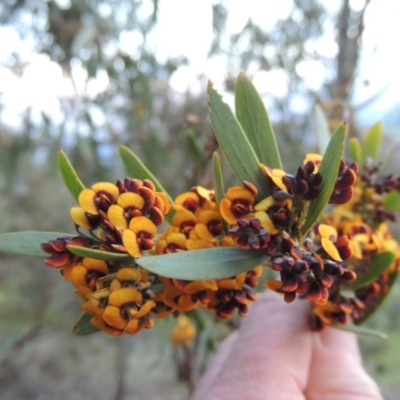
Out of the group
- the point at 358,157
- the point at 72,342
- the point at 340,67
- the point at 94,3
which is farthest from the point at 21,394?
the point at 358,157

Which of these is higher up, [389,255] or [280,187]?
[280,187]

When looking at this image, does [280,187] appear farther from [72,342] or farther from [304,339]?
[72,342]

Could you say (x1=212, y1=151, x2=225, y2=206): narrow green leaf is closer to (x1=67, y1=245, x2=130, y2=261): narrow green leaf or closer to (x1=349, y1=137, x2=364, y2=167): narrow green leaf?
(x1=67, y1=245, x2=130, y2=261): narrow green leaf

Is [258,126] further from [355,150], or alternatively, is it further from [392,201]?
[392,201]

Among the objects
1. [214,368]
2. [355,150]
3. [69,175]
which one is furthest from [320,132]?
[214,368]

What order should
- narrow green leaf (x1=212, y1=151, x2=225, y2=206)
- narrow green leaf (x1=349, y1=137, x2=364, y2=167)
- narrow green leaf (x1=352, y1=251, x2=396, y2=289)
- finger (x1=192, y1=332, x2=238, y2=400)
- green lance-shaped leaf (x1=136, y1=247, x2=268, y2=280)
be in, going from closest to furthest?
green lance-shaped leaf (x1=136, y1=247, x2=268, y2=280), narrow green leaf (x1=212, y1=151, x2=225, y2=206), narrow green leaf (x1=352, y1=251, x2=396, y2=289), narrow green leaf (x1=349, y1=137, x2=364, y2=167), finger (x1=192, y1=332, x2=238, y2=400)

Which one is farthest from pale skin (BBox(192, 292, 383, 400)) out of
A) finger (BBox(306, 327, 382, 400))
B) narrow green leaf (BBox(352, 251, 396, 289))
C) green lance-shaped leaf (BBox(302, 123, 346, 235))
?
green lance-shaped leaf (BBox(302, 123, 346, 235))

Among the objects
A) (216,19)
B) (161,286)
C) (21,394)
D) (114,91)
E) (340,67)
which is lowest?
(21,394)
